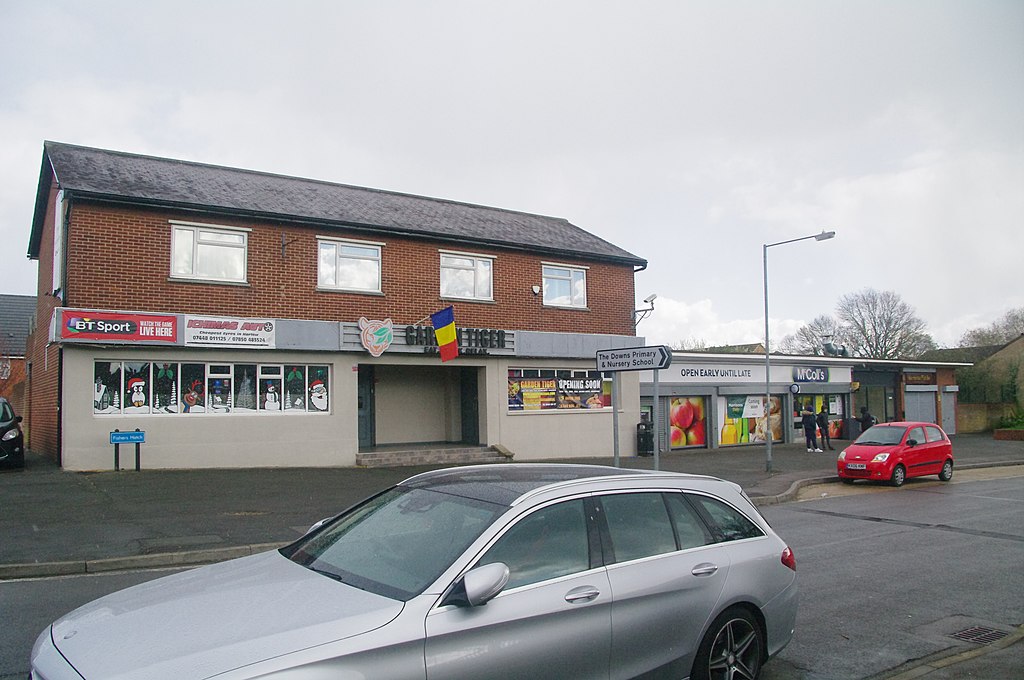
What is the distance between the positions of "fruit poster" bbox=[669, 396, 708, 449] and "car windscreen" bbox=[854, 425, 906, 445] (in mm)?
9013

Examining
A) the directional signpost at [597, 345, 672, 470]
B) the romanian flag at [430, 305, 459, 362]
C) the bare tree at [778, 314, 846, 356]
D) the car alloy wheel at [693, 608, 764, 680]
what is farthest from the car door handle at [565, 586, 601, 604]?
the bare tree at [778, 314, 846, 356]

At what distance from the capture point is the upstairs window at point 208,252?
1783cm

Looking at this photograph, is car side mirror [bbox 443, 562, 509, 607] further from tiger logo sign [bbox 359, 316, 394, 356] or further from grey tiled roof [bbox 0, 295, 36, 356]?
grey tiled roof [bbox 0, 295, 36, 356]

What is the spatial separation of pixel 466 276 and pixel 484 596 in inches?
745

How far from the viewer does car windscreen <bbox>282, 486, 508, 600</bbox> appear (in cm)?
368

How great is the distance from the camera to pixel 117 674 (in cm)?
290

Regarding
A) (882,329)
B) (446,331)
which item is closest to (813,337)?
(882,329)

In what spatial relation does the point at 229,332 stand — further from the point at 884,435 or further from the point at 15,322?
the point at 15,322

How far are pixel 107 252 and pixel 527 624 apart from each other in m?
16.4

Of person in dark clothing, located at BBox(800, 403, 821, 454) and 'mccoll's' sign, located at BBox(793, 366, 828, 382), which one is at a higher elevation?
'mccoll's' sign, located at BBox(793, 366, 828, 382)

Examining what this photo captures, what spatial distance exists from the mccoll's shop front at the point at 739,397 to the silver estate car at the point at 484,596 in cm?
2166

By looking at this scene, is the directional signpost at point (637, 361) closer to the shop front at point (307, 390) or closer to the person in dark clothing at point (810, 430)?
the shop front at point (307, 390)

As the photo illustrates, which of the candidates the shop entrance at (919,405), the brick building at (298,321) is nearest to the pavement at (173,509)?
the brick building at (298,321)

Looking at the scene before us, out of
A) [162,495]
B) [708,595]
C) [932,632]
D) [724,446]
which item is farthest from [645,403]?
[708,595]
